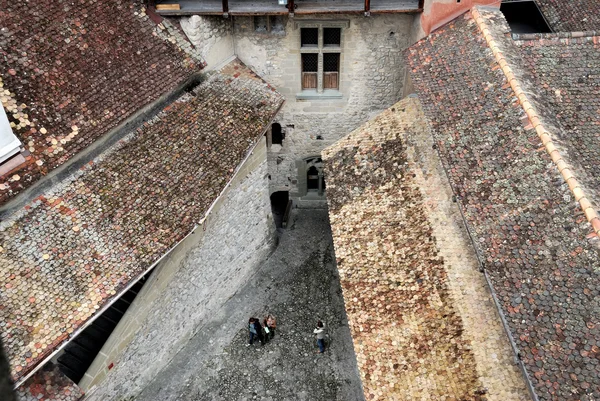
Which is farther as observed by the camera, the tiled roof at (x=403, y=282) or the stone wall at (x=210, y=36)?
the stone wall at (x=210, y=36)

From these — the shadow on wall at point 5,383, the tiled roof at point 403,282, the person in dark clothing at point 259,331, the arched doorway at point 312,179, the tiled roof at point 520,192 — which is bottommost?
the person in dark clothing at point 259,331

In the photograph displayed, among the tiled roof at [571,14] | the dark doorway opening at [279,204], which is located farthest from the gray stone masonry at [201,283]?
the tiled roof at [571,14]

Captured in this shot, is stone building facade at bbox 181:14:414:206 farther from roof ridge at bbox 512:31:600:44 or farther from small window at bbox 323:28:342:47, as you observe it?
roof ridge at bbox 512:31:600:44

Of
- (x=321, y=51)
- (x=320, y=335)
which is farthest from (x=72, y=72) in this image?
(x=320, y=335)

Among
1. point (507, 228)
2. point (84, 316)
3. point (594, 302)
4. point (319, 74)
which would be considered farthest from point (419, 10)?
point (84, 316)

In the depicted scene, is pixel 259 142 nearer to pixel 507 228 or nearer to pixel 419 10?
pixel 419 10

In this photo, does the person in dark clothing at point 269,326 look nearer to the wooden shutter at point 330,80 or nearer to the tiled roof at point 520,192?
the tiled roof at point 520,192
